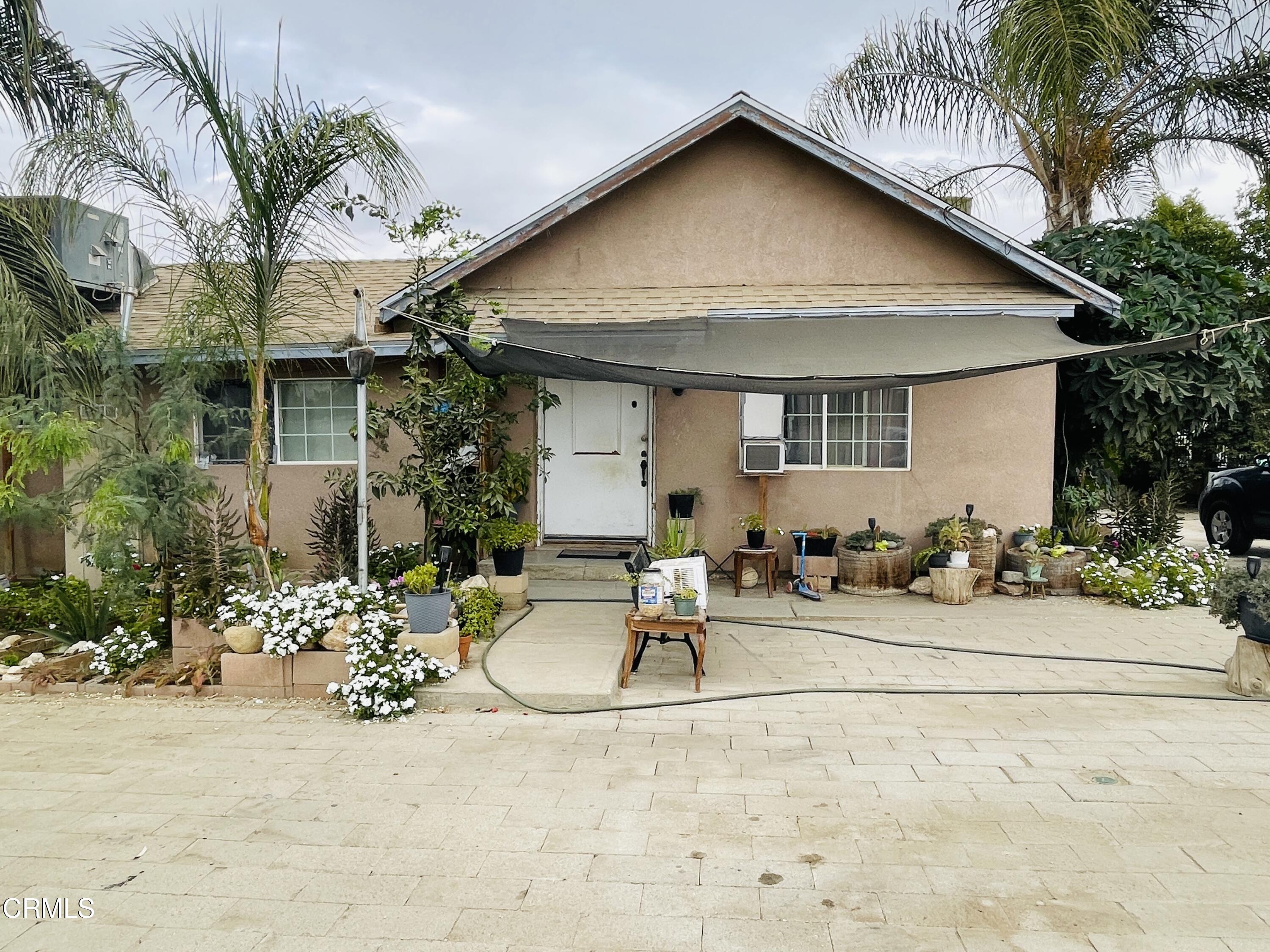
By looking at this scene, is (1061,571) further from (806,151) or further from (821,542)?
(806,151)

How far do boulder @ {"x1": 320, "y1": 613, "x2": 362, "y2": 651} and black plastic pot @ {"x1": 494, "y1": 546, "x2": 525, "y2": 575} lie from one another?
183 cm

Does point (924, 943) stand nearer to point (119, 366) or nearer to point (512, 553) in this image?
point (512, 553)

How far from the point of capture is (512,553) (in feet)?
22.8

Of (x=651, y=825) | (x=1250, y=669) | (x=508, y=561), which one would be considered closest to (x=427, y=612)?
(x=508, y=561)

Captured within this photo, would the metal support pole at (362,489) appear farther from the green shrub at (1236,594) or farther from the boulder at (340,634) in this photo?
the green shrub at (1236,594)

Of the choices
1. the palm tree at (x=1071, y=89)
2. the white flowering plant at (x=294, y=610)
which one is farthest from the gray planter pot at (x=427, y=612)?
the palm tree at (x=1071, y=89)

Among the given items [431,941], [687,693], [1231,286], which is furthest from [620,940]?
[1231,286]

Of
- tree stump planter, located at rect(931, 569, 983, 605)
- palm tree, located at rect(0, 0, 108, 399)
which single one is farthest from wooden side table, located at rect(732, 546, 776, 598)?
palm tree, located at rect(0, 0, 108, 399)

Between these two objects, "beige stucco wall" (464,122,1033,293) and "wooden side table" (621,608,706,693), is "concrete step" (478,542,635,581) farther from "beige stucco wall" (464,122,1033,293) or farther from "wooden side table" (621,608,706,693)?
"beige stucco wall" (464,122,1033,293)

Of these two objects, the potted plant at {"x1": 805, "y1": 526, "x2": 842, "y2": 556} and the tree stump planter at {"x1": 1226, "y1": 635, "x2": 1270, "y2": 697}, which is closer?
the tree stump planter at {"x1": 1226, "y1": 635, "x2": 1270, "y2": 697}

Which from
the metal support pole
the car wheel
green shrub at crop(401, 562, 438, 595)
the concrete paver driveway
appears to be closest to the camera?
the concrete paver driveway

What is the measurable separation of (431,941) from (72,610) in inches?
193

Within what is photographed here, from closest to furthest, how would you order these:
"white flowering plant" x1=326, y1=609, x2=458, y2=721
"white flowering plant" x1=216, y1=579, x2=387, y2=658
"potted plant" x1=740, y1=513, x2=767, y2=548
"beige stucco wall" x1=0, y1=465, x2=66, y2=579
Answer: "white flowering plant" x1=326, y1=609, x2=458, y2=721 < "white flowering plant" x1=216, y1=579, x2=387, y2=658 < "potted plant" x1=740, y1=513, x2=767, y2=548 < "beige stucco wall" x1=0, y1=465, x2=66, y2=579

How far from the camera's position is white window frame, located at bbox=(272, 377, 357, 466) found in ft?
→ 28.4
